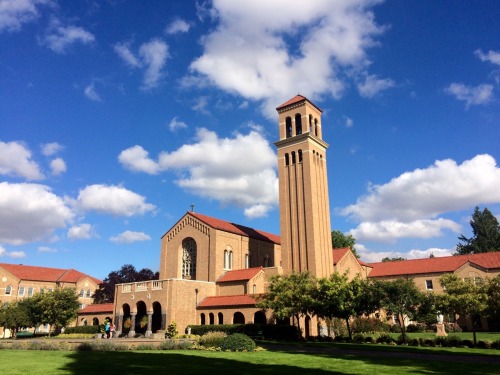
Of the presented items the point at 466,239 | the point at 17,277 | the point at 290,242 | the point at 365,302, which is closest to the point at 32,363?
the point at 365,302

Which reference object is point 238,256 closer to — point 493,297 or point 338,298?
point 338,298

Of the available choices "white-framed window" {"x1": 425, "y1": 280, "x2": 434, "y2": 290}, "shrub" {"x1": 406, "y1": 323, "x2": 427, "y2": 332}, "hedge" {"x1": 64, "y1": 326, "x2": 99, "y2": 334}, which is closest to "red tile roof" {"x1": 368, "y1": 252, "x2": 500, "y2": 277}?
"white-framed window" {"x1": 425, "y1": 280, "x2": 434, "y2": 290}

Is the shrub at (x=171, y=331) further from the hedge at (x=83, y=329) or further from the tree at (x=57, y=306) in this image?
the tree at (x=57, y=306)

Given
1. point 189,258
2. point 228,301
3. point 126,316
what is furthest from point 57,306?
point 228,301

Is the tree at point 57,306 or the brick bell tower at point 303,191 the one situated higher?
the brick bell tower at point 303,191

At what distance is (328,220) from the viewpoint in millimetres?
50469

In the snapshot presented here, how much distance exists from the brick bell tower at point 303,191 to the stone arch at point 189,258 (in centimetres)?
1319

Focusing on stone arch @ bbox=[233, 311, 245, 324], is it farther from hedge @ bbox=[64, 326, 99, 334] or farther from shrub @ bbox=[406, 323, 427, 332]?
shrub @ bbox=[406, 323, 427, 332]

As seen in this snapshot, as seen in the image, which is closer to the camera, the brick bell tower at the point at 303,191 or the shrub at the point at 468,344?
the shrub at the point at 468,344

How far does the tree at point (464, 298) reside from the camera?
3048cm

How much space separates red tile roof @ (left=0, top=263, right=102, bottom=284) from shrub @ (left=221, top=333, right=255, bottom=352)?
62.3 m

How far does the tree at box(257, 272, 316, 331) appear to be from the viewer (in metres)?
35.6

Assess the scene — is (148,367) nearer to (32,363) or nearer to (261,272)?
(32,363)

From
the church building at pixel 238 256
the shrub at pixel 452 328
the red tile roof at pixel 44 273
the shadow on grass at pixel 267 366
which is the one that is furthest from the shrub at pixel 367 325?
the red tile roof at pixel 44 273
